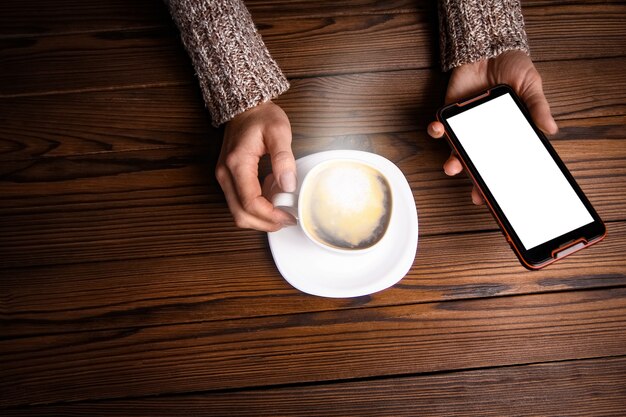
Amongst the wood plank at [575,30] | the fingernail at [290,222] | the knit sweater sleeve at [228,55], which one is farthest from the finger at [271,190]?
the wood plank at [575,30]

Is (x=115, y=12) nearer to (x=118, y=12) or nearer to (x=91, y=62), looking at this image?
(x=118, y=12)

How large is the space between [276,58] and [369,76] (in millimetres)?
174

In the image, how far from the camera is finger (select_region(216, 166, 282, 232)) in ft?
2.06

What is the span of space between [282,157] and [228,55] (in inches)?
7.9

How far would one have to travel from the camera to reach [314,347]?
71cm

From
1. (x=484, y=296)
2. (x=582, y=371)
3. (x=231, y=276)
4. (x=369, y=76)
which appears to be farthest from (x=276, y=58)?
(x=582, y=371)

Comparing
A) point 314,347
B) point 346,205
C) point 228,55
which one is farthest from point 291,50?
point 314,347

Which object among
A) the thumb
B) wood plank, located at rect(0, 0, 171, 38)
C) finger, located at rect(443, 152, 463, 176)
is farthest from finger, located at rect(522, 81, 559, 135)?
wood plank, located at rect(0, 0, 171, 38)

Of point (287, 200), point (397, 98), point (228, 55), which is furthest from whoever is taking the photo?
point (397, 98)

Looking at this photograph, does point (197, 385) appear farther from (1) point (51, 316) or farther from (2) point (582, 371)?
(2) point (582, 371)

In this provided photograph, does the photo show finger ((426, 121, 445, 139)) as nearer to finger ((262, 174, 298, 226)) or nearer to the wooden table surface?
the wooden table surface

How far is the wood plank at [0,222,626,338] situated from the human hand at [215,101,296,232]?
4.0 inches

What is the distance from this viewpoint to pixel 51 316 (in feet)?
2.31

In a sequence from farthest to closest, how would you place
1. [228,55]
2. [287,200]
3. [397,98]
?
[397,98] → [228,55] → [287,200]
